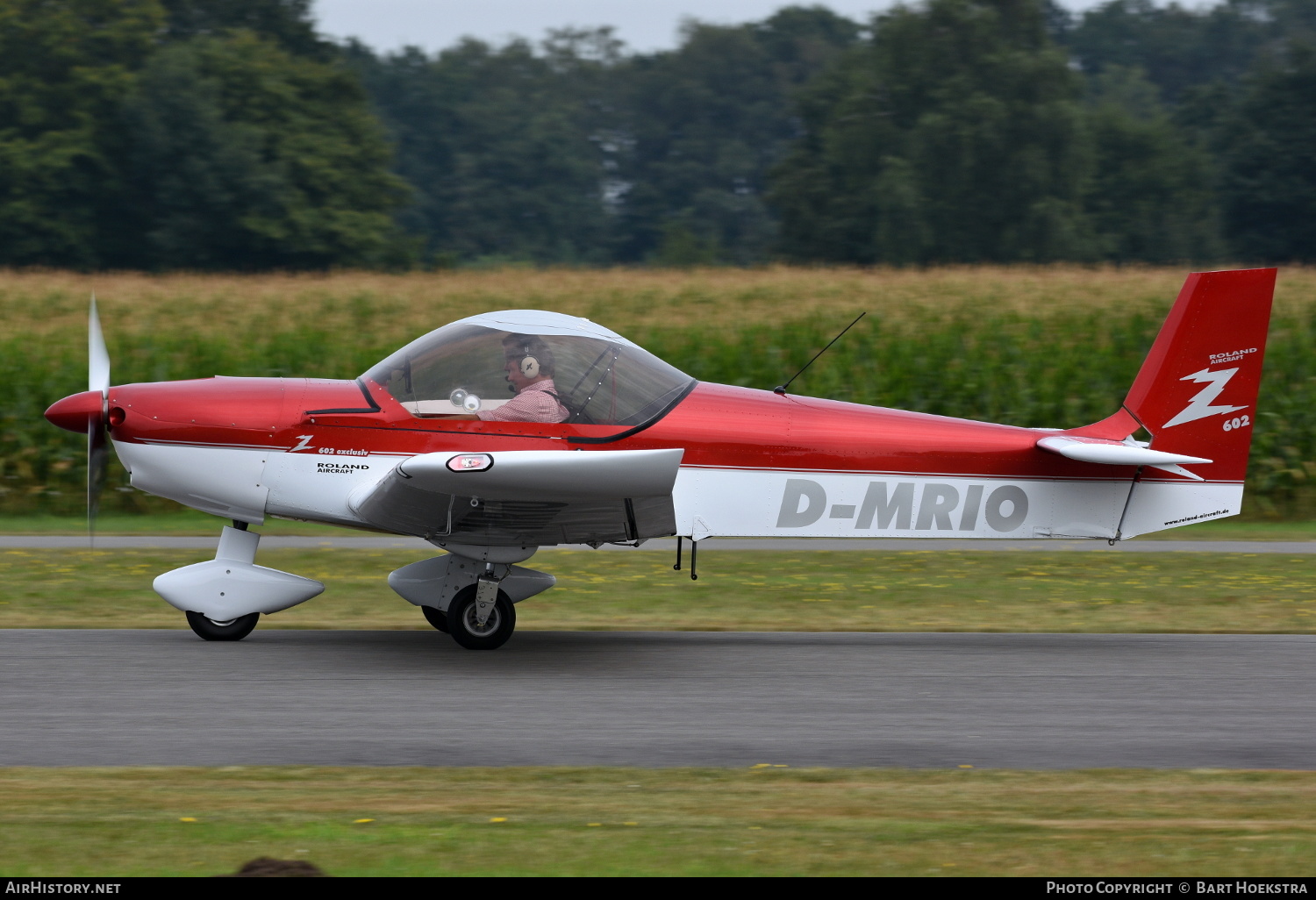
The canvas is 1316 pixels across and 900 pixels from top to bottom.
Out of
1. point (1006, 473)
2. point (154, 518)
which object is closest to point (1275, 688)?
point (1006, 473)

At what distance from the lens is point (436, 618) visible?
960 centimetres

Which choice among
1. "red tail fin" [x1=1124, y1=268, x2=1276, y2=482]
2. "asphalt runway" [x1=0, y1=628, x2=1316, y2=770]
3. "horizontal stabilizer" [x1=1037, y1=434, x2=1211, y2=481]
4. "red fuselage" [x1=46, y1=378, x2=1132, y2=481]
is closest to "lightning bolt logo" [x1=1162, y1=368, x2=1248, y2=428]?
"red tail fin" [x1=1124, y1=268, x2=1276, y2=482]

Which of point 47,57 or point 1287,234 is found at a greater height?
point 47,57

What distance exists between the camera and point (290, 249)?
147ft

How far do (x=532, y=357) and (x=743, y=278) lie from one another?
19.7 meters

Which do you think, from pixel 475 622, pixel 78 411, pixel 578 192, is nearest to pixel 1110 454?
pixel 475 622

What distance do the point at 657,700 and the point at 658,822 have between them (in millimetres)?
2368

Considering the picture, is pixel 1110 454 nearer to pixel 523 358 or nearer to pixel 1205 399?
pixel 1205 399

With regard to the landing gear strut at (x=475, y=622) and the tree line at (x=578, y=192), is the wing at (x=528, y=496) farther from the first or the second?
the tree line at (x=578, y=192)

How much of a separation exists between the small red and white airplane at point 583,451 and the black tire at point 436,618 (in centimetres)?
22

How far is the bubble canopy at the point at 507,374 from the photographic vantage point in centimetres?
870

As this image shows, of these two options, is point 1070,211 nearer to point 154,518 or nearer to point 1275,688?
point 154,518

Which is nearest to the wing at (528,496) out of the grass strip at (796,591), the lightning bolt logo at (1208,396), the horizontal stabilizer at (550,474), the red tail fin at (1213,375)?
the horizontal stabilizer at (550,474)

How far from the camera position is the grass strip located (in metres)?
10.4
